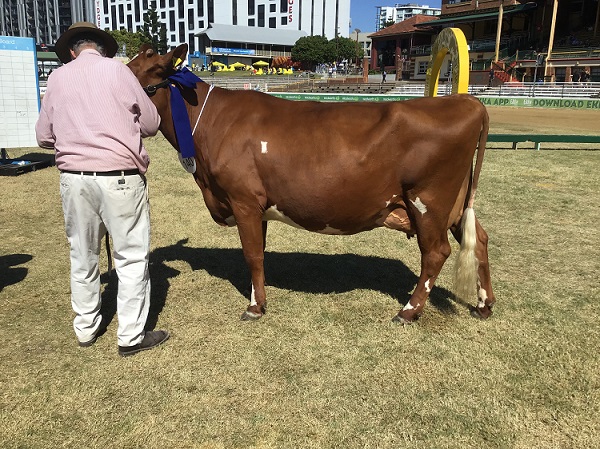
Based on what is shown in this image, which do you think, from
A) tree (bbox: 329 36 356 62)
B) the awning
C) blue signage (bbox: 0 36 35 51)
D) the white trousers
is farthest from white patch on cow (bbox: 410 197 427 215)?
tree (bbox: 329 36 356 62)

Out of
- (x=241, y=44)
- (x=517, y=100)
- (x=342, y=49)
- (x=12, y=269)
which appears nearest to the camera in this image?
(x=12, y=269)

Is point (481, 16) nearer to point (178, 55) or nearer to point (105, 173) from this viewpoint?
point (178, 55)

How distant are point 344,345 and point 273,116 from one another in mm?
1917

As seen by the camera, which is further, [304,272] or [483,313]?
[304,272]

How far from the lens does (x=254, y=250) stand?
164 inches

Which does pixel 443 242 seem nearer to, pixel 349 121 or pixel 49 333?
pixel 349 121

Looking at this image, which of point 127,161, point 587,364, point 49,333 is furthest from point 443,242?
point 49,333

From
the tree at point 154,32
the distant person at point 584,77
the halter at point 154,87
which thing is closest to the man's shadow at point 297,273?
the halter at point 154,87

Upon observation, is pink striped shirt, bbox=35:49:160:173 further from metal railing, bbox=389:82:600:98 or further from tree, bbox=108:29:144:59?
tree, bbox=108:29:144:59

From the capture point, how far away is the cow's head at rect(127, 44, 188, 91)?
3.91 metres

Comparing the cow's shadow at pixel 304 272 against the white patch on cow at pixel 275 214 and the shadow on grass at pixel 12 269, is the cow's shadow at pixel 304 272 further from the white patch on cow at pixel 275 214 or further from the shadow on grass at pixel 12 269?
the shadow on grass at pixel 12 269

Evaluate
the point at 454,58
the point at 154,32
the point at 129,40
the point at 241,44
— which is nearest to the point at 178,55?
the point at 454,58

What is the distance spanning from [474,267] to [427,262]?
365 mm

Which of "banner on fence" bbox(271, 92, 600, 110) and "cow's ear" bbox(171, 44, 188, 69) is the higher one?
"cow's ear" bbox(171, 44, 188, 69)
